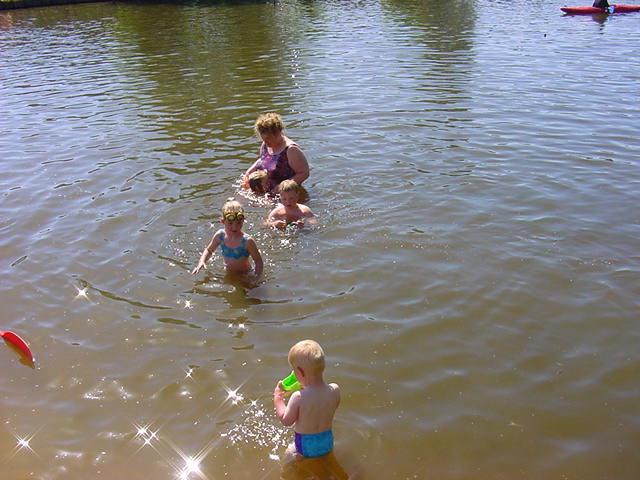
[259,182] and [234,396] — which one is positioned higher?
[259,182]

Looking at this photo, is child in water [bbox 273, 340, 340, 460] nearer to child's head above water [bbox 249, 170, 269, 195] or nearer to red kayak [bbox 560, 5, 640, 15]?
child's head above water [bbox 249, 170, 269, 195]

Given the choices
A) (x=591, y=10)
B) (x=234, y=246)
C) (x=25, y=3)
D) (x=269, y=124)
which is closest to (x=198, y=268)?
(x=234, y=246)

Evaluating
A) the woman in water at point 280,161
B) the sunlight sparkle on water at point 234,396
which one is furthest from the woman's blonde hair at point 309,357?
the woman in water at point 280,161

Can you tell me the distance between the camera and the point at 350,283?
7406 millimetres

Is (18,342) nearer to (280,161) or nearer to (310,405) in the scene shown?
(310,405)

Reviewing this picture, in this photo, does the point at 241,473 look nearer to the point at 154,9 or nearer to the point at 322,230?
the point at 322,230

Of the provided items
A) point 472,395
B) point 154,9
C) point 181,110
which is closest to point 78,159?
point 181,110

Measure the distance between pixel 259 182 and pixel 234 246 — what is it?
2.73 metres

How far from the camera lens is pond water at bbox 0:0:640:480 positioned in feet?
16.6

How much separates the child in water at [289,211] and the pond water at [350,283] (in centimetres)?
23

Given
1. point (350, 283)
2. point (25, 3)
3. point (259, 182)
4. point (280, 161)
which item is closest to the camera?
point (350, 283)

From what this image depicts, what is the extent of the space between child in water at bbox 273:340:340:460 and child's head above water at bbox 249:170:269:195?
19.1ft

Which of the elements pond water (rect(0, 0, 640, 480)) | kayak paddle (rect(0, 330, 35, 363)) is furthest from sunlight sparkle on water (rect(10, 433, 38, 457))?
kayak paddle (rect(0, 330, 35, 363))

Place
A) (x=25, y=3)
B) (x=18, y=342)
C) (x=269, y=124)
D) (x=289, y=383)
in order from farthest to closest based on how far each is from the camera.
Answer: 1. (x=25, y=3)
2. (x=269, y=124)
3. (x=18, y=342)
4. (x=289, y=383)
